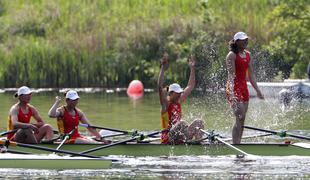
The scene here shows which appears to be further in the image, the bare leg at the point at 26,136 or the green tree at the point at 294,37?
the green tree at the point at 294,37

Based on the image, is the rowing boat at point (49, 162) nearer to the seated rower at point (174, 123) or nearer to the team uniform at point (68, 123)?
the team uniform at point (68, 123)

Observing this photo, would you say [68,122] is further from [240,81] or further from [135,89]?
[135,89]

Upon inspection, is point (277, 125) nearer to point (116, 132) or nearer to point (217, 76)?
point (116, 132)

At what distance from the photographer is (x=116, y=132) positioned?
19.8 meters

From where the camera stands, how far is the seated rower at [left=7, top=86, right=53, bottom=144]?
17.6 meters

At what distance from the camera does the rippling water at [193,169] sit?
15.4 metres

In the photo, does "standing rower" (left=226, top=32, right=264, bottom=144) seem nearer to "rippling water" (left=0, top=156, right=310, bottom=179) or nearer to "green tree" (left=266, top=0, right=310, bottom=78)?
"rippling water" (left=0, top=156, right=310, bottom=179)

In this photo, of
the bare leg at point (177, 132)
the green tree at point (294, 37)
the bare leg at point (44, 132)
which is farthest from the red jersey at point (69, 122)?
the green tree at point (294, 37)

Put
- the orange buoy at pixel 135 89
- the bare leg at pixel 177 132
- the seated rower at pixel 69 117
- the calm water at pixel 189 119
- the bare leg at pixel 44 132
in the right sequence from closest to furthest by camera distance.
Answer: the calm water at pixel 189 119 < the bare leg at pixel 177 132 < the seated rower at pixel 69 117 < the bare leg at pixel 44 132 < the orange buoy at pixel 135 89

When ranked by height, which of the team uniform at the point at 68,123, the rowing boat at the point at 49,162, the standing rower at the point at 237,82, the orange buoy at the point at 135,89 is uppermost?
the standing rower at the point at 237,82

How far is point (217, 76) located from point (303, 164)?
2050 centimetres

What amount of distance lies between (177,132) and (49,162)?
2567 millimetres

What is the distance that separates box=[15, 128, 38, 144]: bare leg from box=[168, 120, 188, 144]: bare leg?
8.23ft

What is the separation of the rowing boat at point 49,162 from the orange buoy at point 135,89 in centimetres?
2158
